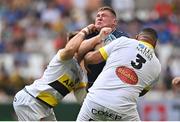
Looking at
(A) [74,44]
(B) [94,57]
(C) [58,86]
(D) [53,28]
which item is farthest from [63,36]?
(B) [94,57]

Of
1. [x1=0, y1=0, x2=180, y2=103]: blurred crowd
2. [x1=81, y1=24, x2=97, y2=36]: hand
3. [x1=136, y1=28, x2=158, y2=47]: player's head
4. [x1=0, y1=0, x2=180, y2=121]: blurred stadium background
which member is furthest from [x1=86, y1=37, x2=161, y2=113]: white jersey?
[x1=0, y1=0, x2=180, y2=103]: blurred crowd

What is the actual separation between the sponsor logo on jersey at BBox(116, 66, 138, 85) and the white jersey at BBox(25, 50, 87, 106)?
3.89 ft

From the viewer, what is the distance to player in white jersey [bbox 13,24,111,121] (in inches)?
407

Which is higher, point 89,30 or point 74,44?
point 89,30

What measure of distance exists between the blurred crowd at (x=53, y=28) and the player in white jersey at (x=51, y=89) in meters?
6.65

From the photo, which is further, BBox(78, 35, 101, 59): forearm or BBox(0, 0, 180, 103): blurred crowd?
BBox(0, 0, 180, 103): blurred crowd

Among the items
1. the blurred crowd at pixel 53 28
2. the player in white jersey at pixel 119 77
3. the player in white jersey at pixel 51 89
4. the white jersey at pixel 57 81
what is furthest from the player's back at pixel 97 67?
the blurred crowd at pixel 53 28

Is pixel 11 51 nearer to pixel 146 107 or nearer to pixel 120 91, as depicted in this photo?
pixel 146 107

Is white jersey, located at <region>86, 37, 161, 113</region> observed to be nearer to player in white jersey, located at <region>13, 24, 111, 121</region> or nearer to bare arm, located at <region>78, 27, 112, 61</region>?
bare arm, located at <region>78, 27, 112, 61</region>

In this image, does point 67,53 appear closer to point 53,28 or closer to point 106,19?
point 106,19

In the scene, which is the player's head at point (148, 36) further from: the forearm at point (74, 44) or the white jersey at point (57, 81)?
the white jersey at point (57, 81)

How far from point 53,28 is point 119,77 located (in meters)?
10.8

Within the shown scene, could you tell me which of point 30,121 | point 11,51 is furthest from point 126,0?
point 30,121

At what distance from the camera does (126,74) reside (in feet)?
30.6
